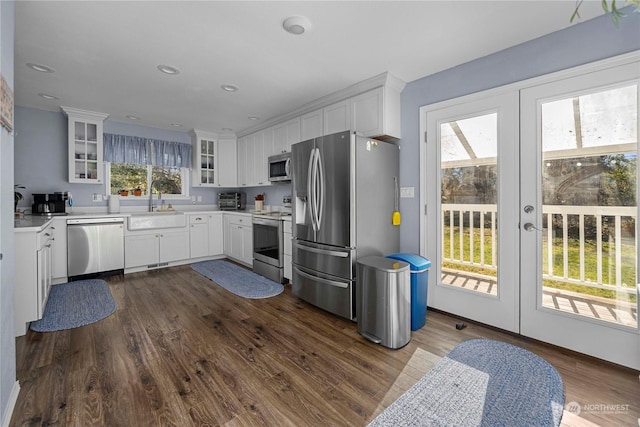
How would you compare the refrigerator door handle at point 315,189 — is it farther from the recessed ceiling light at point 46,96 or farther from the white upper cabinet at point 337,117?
the recessed ceiling light at point 46,96

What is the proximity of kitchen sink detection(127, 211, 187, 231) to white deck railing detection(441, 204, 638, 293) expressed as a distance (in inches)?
162

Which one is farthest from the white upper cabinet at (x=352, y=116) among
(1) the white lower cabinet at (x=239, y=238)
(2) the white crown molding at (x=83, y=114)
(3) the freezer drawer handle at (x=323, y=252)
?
(2) the white crown molding at (x=83, y=114)

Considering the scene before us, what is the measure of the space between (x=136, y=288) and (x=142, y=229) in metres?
1.09

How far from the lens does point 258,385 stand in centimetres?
183

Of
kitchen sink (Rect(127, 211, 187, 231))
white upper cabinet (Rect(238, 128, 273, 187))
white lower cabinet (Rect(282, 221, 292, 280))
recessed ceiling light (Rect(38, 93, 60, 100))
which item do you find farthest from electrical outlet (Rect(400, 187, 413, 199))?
recessed ceiling light (Rect(38, 93, 60, 100))

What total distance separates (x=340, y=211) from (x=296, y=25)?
5.20 ft

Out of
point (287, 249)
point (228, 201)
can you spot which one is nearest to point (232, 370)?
point (287, 249)

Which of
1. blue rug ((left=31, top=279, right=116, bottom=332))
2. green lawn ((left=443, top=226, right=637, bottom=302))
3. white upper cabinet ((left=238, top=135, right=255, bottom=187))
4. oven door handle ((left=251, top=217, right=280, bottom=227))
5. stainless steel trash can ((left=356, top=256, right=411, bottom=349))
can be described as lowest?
blue rug ((left=31, top=279, right=116, bottom=332))

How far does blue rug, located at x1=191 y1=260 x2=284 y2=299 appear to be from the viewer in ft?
11.7

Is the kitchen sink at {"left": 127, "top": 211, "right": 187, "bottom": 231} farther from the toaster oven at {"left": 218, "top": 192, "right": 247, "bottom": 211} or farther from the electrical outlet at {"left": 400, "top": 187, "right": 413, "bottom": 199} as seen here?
the electrical outlet at {"left": 400, "top": 187, "right": 413, "bottom": 199}

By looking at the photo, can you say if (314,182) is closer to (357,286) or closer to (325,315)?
(357,286)

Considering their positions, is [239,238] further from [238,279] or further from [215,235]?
[238,279]

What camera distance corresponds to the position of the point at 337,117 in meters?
3.47

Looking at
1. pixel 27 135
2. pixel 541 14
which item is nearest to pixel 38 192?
pixel 27 135
